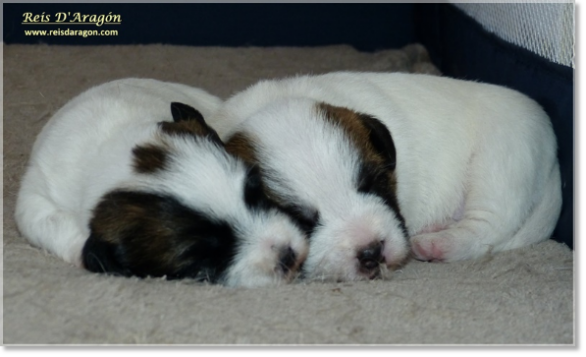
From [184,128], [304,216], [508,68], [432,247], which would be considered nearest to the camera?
[304,216]

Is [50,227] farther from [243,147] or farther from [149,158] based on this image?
[243,147]

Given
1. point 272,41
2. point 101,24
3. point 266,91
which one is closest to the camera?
point 266,91

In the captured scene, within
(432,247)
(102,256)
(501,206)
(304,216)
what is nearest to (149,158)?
(102,256)

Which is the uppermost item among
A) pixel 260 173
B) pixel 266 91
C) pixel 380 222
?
pixel 266 91

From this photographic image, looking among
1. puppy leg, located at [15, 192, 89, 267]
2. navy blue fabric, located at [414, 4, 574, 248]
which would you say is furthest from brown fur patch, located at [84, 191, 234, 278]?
navy blue fabric, located at [414, 4, 574, 248]

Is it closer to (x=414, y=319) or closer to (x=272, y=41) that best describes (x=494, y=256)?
(x=414, y=319)

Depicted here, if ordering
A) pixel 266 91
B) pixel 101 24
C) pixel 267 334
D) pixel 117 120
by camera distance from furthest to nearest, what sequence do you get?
pixel 101 24 < pixel 266 91 < pixel 117 120 < pixel 267 334

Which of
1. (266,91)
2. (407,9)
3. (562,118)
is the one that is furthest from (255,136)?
(407,9)
